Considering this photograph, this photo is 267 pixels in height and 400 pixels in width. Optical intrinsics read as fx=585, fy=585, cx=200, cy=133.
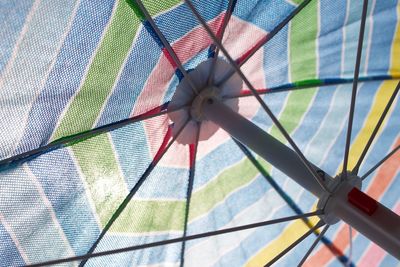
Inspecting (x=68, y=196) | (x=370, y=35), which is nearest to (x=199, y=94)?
(x=68, y=196)

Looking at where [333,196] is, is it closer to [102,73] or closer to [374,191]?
[102,73]

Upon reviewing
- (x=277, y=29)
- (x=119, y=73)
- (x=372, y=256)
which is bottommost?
(x=372, y=256)

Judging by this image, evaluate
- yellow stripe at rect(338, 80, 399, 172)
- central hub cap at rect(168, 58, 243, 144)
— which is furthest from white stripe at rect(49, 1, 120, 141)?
yellow stripe at rect(338, 80, 399, 172)

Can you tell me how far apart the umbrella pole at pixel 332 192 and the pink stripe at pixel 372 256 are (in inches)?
32.4

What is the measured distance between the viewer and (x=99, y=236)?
1719mm

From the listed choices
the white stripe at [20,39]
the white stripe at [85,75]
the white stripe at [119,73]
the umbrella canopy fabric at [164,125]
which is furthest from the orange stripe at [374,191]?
the white stripe at [20,39]

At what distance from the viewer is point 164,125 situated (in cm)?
181

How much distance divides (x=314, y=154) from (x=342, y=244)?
1.23 ft

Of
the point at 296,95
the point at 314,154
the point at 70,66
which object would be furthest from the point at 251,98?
the point at 70,66

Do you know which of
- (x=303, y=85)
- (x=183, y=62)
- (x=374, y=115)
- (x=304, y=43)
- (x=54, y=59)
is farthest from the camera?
(x=374, y=115)

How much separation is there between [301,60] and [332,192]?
602mm

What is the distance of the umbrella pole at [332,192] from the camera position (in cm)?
142

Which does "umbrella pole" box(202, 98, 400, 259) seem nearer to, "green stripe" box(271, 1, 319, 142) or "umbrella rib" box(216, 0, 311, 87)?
"umbrella rib" box(216, 0, 311, 87)

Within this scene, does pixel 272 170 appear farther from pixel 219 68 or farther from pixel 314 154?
pixel 219 68
